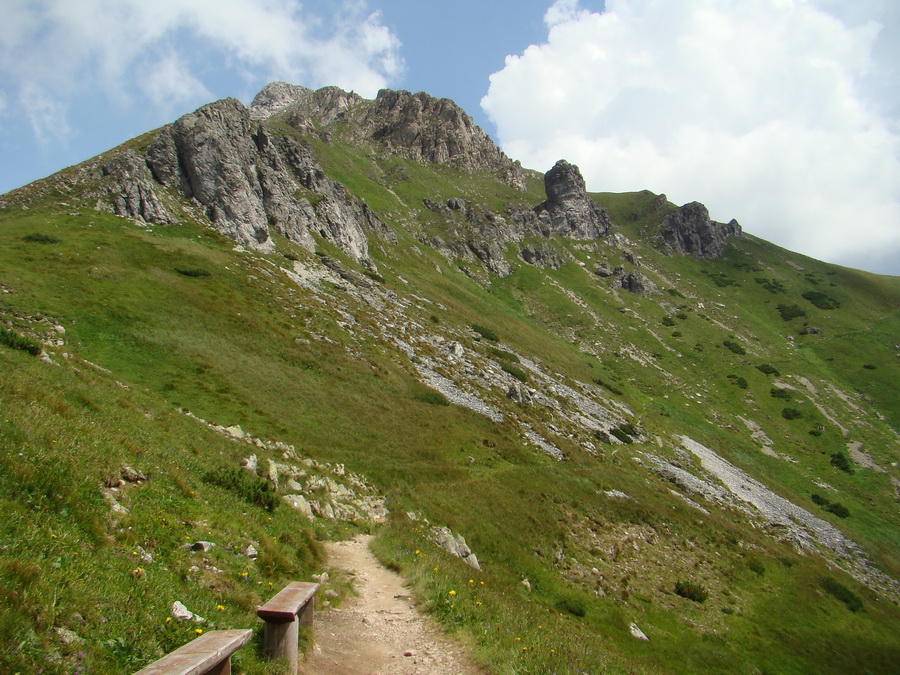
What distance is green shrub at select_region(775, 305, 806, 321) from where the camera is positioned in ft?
428

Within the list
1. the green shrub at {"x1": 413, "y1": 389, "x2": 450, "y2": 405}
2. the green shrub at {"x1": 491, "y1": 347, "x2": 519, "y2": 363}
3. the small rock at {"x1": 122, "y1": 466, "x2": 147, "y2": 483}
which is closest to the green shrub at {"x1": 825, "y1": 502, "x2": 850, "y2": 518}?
the green shrub at {"x1": 491, "y1": 347, "x2": 519, "y2": 363}

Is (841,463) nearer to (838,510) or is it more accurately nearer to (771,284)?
(838,510)

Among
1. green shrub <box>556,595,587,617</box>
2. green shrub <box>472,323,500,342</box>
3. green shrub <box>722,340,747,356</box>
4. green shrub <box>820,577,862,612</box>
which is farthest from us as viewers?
green shrub <box>722,340,747,356</box>

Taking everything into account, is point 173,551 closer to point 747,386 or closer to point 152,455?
point 152,455

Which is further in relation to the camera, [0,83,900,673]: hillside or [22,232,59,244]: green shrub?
[22,232,59,244]: green shrub

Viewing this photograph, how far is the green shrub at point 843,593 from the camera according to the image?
34094 millimetres

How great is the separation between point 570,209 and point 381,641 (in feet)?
580

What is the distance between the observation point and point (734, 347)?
106 meters

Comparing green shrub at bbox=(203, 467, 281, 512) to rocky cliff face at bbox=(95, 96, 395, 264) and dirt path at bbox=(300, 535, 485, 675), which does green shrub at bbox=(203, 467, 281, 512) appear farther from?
rocky cliff face at bbox=(95, 96, 395, 264)

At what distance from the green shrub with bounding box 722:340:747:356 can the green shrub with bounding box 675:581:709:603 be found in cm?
9506

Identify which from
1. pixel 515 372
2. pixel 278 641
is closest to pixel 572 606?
pixel 278 641

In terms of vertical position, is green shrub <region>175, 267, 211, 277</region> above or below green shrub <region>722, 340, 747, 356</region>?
below

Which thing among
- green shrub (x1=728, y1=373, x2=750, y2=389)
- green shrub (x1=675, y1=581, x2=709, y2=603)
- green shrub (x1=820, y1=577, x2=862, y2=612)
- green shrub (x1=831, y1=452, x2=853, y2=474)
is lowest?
green shrub (x1=820, y1=577, x2=862, y2=612)

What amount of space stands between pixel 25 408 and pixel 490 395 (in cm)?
4024
